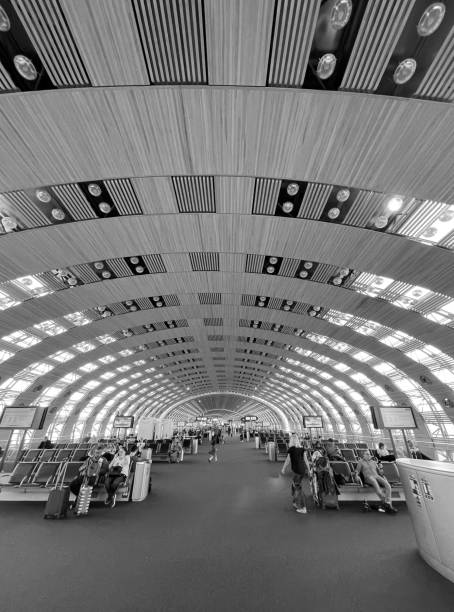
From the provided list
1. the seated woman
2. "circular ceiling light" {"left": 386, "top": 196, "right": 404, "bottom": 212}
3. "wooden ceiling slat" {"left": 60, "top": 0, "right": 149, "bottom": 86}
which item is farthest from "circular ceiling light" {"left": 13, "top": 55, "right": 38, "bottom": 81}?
the seated woman

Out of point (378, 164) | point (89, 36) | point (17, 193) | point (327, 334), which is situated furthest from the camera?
point (327, 334)

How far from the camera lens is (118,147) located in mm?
6336

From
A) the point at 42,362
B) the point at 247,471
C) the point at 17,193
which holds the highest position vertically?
the point at 17,193

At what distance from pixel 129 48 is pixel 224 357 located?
2571 cm

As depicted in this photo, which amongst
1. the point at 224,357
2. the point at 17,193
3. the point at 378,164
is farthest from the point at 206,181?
the point at 224,357

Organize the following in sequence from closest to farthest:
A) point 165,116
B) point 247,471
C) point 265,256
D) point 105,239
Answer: point 165,116
point 105,239
point 265,256
point 247,471

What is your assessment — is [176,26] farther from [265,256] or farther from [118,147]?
[265,256]

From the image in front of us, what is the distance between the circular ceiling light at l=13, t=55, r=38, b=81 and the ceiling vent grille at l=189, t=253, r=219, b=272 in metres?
6.72

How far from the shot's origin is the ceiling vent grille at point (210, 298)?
48.3 feet

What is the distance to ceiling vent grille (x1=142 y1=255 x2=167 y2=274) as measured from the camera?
36.3 ft

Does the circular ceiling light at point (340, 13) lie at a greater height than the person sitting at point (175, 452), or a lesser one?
greater

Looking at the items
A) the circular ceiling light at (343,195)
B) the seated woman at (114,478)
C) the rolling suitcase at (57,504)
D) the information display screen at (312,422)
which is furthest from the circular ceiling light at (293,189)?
the information display screen at (312,422)

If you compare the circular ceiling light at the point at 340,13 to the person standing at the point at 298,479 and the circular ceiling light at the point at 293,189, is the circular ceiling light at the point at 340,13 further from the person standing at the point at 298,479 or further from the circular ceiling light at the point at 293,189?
the person standing at the point at 298,479

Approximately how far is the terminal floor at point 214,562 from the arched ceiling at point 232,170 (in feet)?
24.7
